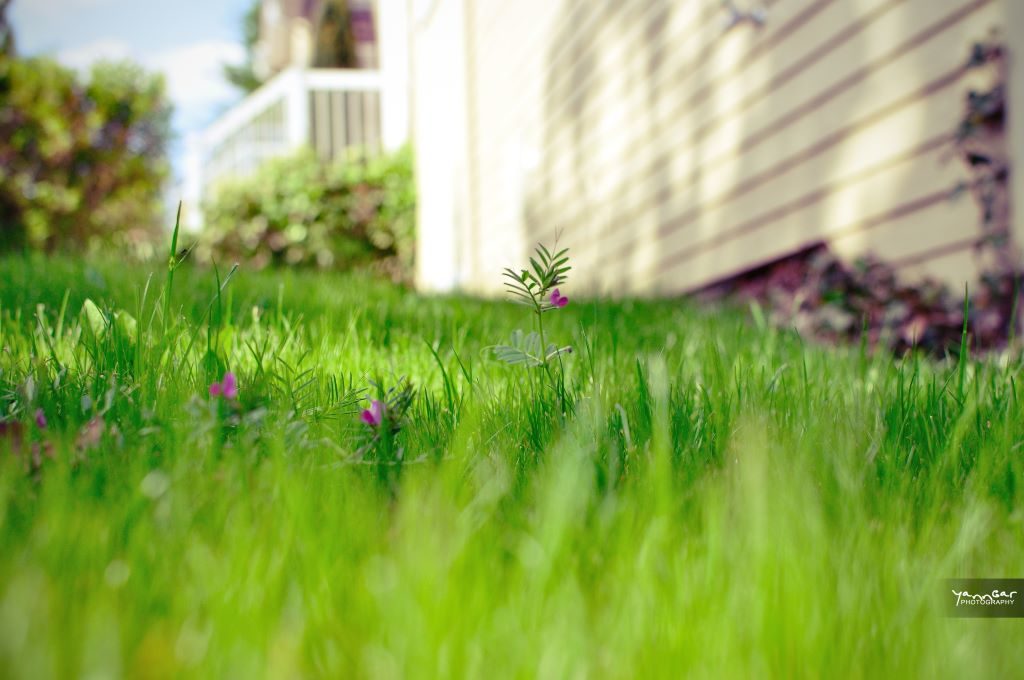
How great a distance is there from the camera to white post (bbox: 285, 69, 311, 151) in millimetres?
13305

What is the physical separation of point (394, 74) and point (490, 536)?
550 inches

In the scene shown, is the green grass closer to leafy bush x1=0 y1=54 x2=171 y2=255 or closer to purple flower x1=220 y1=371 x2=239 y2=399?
purple flower x1=220 y1=371 x2=239 y2=399

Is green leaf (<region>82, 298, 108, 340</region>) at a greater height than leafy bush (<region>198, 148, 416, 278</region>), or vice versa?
leafy bush (<region>198, 148, 416, 278</region>)

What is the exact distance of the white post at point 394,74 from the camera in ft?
44.7

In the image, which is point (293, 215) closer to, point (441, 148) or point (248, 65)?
point (441, 148)

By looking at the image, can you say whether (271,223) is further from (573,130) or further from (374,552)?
(374,552)

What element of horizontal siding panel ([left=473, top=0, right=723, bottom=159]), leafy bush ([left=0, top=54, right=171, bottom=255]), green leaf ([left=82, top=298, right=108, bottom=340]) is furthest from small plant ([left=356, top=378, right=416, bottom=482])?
leafy bush ([left=0, top=54, right=171, bottom=255])

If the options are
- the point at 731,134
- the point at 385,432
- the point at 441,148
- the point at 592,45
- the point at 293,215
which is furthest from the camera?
the point at 441,148

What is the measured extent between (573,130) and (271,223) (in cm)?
497

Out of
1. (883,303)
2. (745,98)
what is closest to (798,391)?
(883,303)

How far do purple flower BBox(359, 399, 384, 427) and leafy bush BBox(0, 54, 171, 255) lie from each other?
10.7 metres

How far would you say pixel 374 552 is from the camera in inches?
32.8
